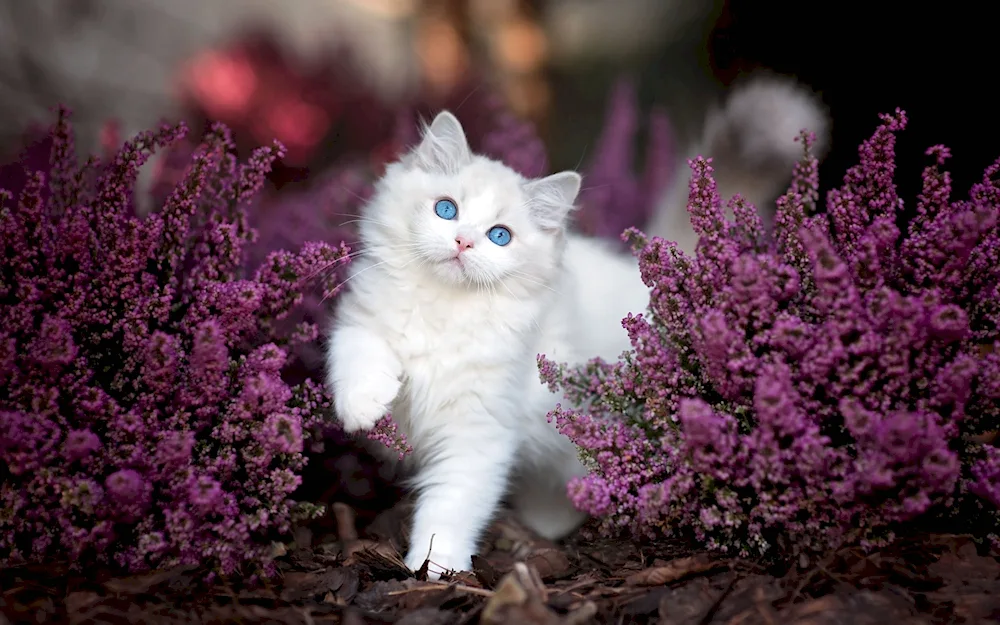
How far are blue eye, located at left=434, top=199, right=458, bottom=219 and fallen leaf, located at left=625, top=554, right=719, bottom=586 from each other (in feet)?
2.66

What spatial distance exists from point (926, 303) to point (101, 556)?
121 centimetres

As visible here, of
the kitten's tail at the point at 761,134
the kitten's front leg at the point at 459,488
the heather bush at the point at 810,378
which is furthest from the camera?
the kitten's tail at the point at 761,134

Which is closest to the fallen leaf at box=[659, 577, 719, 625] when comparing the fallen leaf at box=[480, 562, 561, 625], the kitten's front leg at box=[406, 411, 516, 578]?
the fallen leaf at box=[480, 562, 561, 625]

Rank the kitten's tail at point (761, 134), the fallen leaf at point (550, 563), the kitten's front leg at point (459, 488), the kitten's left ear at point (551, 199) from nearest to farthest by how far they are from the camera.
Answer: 1. the fallen leaf at point (550, 563)
2. the kitten's front leg at point (459, 488)
3. the kitten's left ear at point (551, 199)
4. the kitten's tail at point (761, 134)

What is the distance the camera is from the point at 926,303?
0.97 m

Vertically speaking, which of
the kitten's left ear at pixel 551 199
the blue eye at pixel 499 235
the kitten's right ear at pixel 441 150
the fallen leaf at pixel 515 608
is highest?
the kitten's right ear at pixel 441 150

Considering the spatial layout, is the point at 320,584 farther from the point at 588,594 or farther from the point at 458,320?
the point at 458,320

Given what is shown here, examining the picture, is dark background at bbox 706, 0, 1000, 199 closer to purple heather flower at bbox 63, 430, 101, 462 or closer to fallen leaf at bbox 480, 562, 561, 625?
fallen leaf at bbox 480, 562, 561, 625

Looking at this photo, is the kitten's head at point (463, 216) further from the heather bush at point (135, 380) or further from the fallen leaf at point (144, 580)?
the fallen leaf at point (144, 580)

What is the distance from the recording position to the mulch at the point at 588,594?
89 centimetres

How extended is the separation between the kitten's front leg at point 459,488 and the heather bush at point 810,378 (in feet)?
1.00

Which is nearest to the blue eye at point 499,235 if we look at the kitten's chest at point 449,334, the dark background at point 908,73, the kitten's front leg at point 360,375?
the kitten's chest at point 449,334

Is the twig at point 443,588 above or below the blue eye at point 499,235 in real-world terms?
below

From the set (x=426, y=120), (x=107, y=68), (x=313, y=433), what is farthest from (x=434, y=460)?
Answer: (x=107, y=68)
